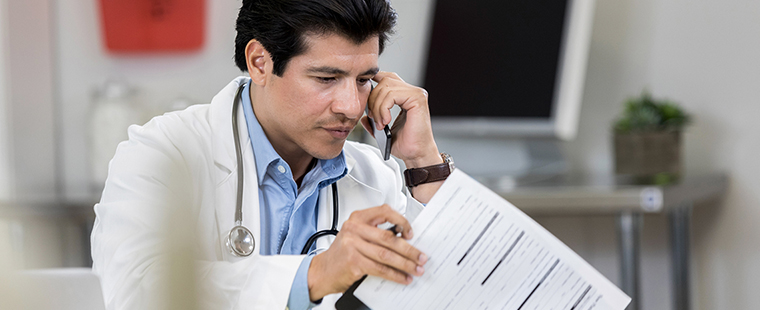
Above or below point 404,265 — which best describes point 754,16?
above

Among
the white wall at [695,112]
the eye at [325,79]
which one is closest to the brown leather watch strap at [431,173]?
the eye at [325,79]

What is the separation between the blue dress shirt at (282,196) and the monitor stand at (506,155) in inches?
49.0

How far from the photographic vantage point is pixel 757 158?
205cm

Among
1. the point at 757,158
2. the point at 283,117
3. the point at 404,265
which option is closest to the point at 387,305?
the point at 404,265

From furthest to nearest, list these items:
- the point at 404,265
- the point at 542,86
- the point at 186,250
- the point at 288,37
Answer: the point at 542,86 → the point at 288,37 → the point at 404,265 → the point at 186,250

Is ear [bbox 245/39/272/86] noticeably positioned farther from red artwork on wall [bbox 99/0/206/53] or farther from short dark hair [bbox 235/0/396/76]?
red artwork on wall [bbox 99/0/206/53]

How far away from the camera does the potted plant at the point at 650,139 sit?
6.42 ft

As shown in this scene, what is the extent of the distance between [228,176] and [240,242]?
0.38 feet

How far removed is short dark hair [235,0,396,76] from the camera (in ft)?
3.09

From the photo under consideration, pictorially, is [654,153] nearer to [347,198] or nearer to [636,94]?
[636,94]

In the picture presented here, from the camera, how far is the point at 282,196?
998 mm

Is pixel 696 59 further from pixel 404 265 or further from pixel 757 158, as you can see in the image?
pixel 404 265

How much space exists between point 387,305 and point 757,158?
5.91ft

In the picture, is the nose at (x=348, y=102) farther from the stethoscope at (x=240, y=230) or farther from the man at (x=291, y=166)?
the stethoscope at (x=240, y=230)
